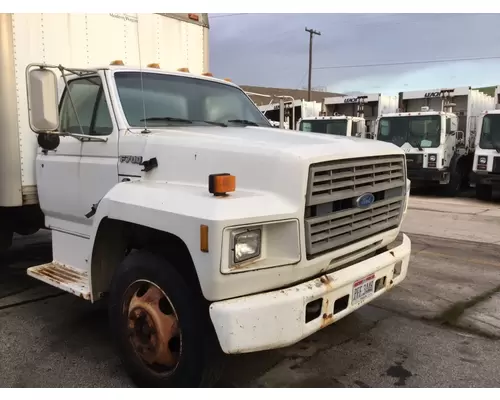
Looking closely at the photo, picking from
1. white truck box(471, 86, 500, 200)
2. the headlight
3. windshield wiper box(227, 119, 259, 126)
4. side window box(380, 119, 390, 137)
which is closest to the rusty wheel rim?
the headlight

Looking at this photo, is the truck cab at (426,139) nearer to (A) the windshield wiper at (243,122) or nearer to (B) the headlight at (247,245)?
(A) the windshield wiper at (243,122)

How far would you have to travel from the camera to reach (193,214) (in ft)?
8.90

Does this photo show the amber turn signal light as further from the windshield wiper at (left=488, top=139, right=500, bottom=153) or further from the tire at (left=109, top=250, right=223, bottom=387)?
the windshield wiper at (left=488, top=139, right=500, bottom=153)

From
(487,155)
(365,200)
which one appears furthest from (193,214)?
(487,155)

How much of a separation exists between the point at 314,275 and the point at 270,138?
1.02 metres

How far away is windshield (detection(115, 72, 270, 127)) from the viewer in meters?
3.87

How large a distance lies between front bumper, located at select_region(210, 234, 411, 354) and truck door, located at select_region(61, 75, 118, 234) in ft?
5.16

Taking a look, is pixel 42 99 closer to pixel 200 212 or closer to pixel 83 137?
pixel 83 137

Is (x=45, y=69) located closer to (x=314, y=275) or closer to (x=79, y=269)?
(x=79, y=269)

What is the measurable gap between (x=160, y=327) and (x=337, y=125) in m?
14.6

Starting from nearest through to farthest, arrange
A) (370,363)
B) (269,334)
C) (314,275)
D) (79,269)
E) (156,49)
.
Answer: (269,334), (314,275), (370,363), (79,269), (156,49)

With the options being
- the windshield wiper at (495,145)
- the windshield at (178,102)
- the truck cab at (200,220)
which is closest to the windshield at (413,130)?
the windshield wiper at (495,145)

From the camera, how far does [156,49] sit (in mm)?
5281
